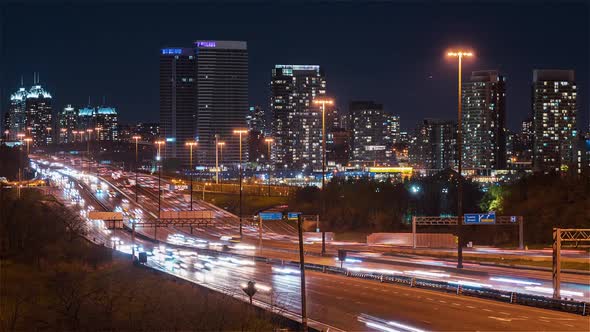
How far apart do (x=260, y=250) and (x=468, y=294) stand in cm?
3373

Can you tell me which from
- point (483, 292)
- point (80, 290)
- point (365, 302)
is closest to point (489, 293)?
point (483, 292)

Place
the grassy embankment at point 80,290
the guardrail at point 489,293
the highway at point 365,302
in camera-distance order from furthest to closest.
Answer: the guardrail at point 489,293 < the grassy embankment at point 80,290 < the highway at point 365,302

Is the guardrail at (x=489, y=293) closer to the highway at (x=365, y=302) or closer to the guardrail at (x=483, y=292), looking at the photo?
the guardrail at (x=483, y=292)

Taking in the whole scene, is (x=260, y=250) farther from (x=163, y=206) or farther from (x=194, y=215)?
(x=163, y=206)

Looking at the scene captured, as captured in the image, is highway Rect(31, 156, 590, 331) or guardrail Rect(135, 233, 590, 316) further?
guardrail Rect(135, 233, 590, 316)

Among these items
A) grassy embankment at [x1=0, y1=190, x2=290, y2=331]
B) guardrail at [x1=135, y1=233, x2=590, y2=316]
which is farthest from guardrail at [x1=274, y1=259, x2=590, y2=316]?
grassy embankment at [x1=0, y1=190, x2=290, y2=331]

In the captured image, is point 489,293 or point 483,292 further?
point 483,292

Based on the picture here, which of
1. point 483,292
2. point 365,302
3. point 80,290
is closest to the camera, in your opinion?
point 365,302

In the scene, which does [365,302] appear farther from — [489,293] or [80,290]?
[80,290]

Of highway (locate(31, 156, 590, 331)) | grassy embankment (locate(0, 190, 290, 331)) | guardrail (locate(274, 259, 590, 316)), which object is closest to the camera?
highway (locate(31, 156, 590, 331))

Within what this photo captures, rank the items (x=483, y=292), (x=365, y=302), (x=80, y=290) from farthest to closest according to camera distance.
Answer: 1. (x=80, y=290)
2. (x=483, y=292)
3. (x=365, y=302)

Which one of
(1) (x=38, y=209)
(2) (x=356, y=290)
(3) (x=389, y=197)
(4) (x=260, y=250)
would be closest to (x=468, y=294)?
(2) (x=356, y=290)

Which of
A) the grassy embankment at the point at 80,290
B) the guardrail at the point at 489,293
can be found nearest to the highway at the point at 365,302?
the guardrail at the point at 489,293

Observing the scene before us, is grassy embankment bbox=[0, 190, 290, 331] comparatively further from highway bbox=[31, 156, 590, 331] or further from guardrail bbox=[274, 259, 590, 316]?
guardrail bbox=[274, 259, 590, 316]
